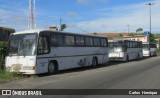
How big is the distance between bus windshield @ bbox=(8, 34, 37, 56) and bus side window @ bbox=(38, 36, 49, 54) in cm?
35

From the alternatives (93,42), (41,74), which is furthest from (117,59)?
(41,74)

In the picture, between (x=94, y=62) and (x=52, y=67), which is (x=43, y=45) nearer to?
(x=52, y=67)

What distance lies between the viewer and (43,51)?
62.4 ft

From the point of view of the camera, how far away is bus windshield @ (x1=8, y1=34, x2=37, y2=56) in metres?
18.4

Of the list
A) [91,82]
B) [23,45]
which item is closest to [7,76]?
[23,45]

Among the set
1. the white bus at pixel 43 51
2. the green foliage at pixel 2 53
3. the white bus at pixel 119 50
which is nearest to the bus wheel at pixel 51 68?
the white bus at pixel 43 51

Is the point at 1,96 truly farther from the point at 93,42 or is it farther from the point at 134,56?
the point at 134,56

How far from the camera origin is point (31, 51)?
18359 mm

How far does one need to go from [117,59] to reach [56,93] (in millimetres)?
23143

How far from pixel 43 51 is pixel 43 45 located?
377 millimetres

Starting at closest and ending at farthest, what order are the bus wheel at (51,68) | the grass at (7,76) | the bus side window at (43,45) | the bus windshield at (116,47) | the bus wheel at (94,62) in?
the grass at (7,76) → the bus side window at (43,45) → the bus wheel at (51,68) → the bus wheel at (94,62) → the bus windshield at (116,47)

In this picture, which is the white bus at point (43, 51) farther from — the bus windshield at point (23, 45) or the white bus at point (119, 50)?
the white bus at point (119, 50)

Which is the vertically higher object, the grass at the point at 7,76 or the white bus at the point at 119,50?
the white bus at the point at 119,50

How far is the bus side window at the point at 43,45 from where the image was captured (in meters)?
18.7
